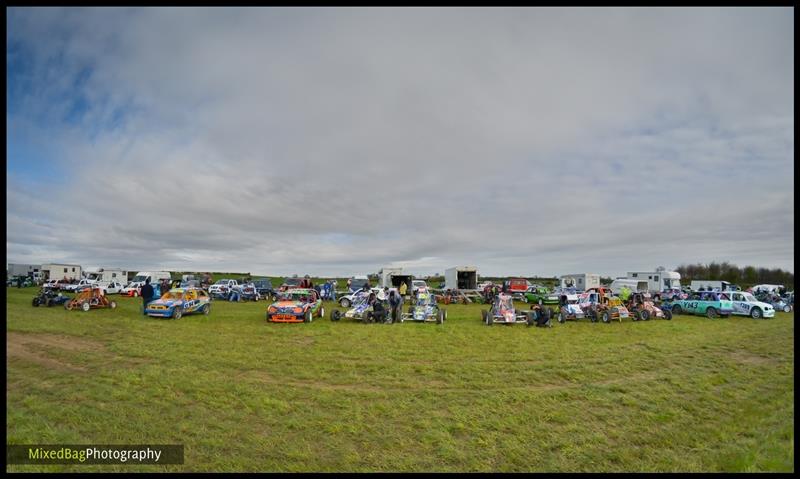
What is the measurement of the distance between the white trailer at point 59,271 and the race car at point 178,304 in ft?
151

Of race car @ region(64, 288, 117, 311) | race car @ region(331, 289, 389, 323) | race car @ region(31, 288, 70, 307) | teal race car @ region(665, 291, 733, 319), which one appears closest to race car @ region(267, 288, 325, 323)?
race car @ region(331, 289, 389, 323)

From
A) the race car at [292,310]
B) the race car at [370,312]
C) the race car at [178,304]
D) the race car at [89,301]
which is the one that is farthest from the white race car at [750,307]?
the race car at [89,301]

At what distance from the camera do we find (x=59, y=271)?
52.3 metres

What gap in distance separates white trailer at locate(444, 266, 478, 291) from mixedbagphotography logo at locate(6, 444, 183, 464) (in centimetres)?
3045

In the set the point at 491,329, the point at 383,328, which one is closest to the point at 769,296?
the point at 491,329

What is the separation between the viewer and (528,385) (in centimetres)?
791

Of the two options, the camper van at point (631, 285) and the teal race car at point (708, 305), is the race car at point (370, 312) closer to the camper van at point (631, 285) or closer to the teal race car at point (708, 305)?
the teal race car at point (708, 305)

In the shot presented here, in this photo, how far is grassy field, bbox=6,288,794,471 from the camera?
4.98 m

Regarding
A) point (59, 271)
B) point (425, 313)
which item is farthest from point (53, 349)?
point (59, 271)

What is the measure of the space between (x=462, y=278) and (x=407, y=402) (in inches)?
1193

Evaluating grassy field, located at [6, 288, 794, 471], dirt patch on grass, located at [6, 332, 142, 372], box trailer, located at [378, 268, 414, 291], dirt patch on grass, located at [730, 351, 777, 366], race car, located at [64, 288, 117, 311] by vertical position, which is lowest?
dirt patch on grass, located at [730, 351, 777, 366]

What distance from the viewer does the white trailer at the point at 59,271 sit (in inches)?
2050

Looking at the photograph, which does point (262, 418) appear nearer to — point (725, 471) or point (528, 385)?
point (528, 385)

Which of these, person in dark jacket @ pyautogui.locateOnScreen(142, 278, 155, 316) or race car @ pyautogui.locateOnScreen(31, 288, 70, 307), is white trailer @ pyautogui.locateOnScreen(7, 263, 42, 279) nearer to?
race car @ pyautogui.locateOnScreen(31, 288, 70, 307)
